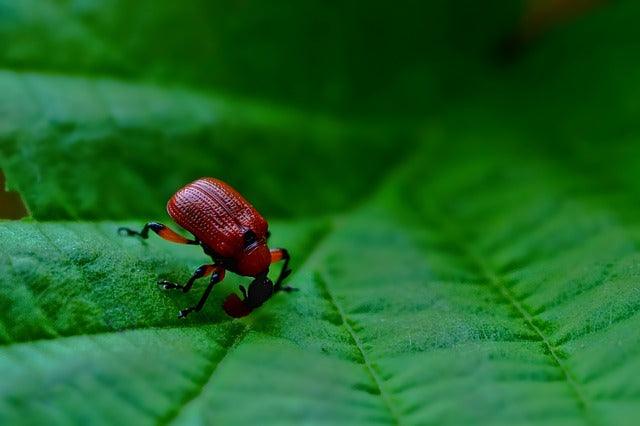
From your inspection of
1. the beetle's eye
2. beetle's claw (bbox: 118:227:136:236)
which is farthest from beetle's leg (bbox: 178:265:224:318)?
beetle's claw (bbox: 118:227:136:236)

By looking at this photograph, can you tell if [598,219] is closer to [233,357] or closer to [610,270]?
[610,270]

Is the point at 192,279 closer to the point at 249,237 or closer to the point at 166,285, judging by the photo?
the point at 166,285

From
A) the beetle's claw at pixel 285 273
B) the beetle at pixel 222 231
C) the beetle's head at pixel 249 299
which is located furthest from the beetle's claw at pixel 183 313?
the beetle's claw at pixel 285 273

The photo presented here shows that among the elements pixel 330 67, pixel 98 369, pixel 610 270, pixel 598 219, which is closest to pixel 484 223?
pixel 598 219

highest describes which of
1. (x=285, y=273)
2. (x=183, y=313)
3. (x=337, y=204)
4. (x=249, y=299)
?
(x=337, y=204)

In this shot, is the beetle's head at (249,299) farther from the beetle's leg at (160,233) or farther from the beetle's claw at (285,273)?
the beetle's leg at (160,233)

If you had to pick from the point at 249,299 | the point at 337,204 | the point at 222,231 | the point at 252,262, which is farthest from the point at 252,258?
the point at 337,204

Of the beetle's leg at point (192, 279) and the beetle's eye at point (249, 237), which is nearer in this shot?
the beetle's leg at point (192, 279)
